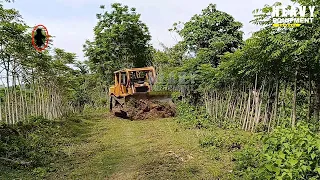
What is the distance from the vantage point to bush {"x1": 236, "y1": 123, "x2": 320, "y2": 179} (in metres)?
4.10

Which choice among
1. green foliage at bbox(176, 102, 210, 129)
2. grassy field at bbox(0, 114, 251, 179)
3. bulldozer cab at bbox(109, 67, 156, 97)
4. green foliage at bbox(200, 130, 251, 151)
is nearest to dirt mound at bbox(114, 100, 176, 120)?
green foliage at bbox(176, 102, 210, 129)

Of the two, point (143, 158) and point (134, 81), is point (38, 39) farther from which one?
point (143, 158)

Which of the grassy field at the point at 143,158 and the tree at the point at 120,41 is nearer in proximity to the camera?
the grassy field at the point at 143,158

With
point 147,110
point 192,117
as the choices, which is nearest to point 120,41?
point 147,110

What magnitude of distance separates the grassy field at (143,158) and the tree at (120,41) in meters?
13.4

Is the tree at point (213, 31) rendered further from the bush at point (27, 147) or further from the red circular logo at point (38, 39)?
the bush at point (27, 147)

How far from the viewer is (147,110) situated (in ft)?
47.8

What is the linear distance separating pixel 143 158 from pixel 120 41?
674 inches

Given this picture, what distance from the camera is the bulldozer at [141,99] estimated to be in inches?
569

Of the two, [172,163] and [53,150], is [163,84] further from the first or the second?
[172,163]

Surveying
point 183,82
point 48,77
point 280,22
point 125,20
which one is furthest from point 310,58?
point 125,20

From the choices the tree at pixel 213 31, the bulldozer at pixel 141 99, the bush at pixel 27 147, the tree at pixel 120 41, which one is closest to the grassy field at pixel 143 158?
the bush at pixel 27 147

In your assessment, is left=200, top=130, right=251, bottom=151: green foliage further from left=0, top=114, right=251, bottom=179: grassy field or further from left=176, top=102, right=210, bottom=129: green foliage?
left=176, top=102, right=210, bottom=129: green foliage

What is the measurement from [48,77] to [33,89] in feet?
8.73
